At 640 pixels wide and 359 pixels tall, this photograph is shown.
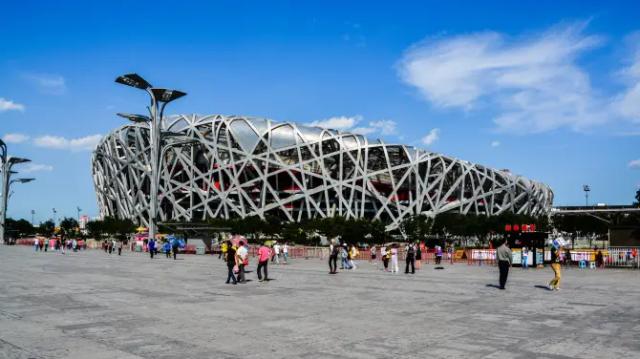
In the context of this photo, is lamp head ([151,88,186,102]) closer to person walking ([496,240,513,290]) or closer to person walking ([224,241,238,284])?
person walking ([224,241,238,284])

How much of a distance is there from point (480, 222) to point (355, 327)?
63644 millimetres

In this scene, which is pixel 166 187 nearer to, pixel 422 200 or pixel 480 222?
pixel 422 200

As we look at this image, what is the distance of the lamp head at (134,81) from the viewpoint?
43.1m

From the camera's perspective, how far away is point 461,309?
1247 cm

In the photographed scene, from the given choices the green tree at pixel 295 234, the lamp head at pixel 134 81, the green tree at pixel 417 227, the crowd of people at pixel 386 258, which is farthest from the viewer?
the green tree at pixel 417 227

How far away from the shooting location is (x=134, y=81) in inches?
1737

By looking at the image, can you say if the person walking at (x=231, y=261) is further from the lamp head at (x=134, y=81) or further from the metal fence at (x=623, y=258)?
the lamp head at (x=134, y=81)

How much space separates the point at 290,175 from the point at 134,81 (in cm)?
3775

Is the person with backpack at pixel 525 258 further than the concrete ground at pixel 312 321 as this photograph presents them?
Yes

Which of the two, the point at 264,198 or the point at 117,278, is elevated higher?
the point at 264,198

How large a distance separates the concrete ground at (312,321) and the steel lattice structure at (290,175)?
2414 inches

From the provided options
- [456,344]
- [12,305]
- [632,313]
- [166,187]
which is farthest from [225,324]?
[166,187]

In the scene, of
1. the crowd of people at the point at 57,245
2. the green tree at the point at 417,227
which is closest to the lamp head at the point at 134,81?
the crowd of people at the point at 57,245

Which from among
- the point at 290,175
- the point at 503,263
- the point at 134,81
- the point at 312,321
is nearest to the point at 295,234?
the point at 290,175
